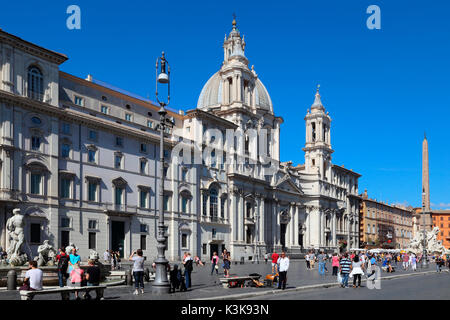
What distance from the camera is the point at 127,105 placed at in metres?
50.5

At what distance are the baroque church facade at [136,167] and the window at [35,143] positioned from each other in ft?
0.25

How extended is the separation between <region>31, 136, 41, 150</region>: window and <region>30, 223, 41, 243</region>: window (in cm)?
569

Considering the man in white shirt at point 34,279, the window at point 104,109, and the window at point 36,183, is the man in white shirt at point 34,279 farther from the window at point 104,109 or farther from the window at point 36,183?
the window at point 104,109

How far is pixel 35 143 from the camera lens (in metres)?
39.4

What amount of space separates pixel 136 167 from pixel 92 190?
5.55 metres

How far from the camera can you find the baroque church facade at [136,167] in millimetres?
38469

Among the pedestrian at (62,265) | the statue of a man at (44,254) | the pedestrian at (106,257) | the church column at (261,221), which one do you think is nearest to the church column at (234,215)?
the church column at (261,221)

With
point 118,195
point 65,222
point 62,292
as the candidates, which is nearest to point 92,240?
point 65,222

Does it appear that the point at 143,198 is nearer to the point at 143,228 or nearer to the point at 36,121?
the point at 143,228

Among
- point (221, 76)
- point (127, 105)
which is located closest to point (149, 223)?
point (127, 105)

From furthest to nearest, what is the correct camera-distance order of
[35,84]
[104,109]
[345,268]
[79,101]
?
[104,109]
[79,101]
[35,84]
[345,268]

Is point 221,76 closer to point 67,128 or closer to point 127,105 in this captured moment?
point 127,105
